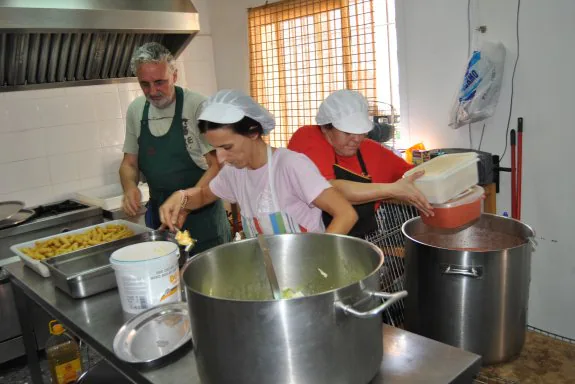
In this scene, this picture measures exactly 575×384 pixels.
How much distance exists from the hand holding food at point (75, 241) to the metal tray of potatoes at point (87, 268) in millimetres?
68

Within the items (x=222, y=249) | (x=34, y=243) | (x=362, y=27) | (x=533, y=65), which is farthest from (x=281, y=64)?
(x=222, y=249)

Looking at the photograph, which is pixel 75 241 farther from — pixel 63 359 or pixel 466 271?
pixel 466 271

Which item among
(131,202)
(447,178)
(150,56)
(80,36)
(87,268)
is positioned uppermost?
(80,36)

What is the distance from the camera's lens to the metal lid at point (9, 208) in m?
2.97

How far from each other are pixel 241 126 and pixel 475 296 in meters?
0.88

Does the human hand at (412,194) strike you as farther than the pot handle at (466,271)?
Yes

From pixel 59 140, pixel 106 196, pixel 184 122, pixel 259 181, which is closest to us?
pixel 259 181

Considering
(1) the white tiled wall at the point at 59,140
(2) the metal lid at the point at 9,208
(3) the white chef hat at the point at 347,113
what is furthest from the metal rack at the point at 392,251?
(1) the white tiled wall at the point at 59,140

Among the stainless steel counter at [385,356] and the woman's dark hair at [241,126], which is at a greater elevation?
the woman's dark hair at [241,126]

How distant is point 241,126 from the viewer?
5.20 ft

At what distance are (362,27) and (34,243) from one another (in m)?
2.38

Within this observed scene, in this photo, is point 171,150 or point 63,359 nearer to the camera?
point 63,359

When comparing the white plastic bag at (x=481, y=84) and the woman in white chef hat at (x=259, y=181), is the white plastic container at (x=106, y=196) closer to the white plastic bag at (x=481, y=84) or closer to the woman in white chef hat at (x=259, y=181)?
the woman in white chef hat at (x=259, y=181)

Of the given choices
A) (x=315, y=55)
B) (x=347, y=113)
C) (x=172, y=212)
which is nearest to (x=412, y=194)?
(x=347, y=113)
